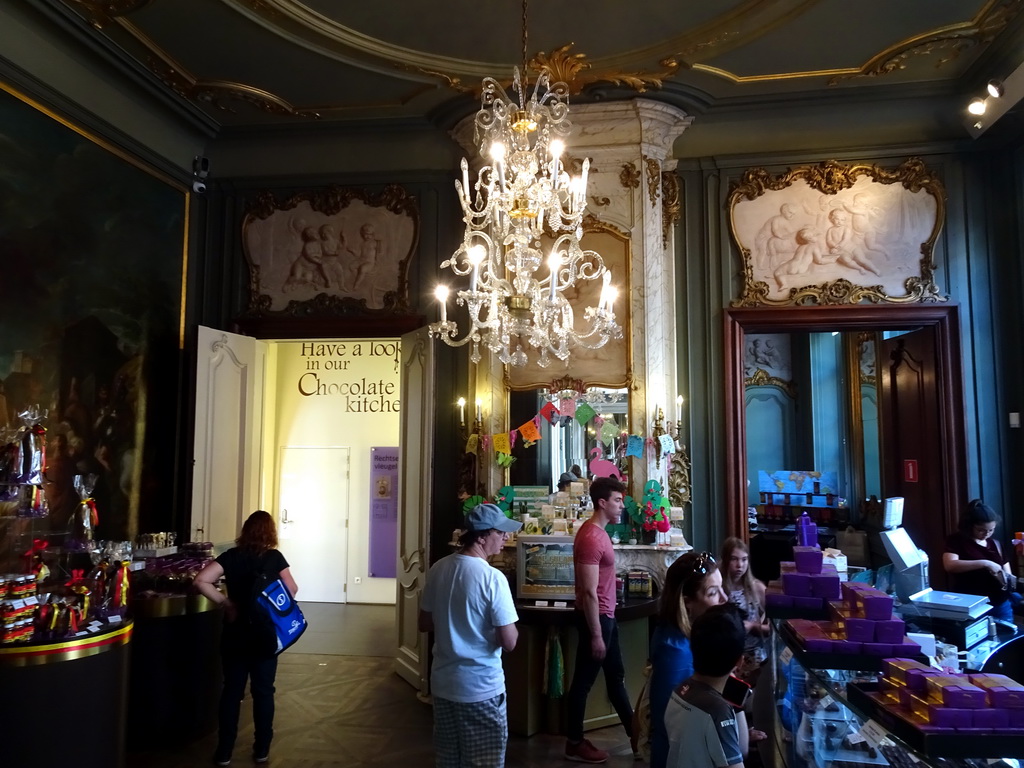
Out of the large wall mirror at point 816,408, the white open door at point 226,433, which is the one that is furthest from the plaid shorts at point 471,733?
the large wall mirror at point 816,408

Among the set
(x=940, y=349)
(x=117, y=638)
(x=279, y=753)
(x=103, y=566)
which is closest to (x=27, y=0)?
(x=103, y=566)

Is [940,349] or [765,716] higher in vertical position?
[940,349]

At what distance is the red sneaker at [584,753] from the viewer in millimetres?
3863

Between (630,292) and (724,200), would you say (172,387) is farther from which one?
(724,200)

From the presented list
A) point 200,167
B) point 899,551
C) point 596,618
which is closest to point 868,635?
point 899,551

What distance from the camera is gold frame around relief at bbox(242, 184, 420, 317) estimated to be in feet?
19.8

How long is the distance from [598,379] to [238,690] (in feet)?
10.4

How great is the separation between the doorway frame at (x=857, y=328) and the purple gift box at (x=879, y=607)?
3372mm

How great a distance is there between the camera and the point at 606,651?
386cm

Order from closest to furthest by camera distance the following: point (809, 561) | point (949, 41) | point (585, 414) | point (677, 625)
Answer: point (809, 561), point (677, 625), point (949, 41), point (585, 414)

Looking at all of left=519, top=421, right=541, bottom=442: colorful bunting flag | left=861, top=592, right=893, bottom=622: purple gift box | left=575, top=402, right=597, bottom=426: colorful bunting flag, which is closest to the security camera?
left=519, top=421, right=541, bottom=442: colorful bunting flag

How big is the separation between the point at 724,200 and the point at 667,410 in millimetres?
1784

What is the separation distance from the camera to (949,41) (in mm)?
4797

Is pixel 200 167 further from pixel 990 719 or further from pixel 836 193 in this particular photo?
pixel 990 719
